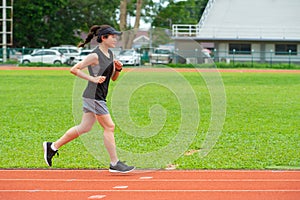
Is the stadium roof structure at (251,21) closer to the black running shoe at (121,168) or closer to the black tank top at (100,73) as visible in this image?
the black running shoe at (121,168)

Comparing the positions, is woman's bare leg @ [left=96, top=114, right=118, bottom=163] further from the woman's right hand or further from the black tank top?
the woman's right hand

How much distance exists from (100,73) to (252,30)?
49.6 metres

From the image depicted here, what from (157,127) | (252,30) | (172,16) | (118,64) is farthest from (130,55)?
(172,16)

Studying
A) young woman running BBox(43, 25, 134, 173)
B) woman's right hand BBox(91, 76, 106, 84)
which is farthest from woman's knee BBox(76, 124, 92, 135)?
woman's right hand BBox(91, 76, 106, 84)

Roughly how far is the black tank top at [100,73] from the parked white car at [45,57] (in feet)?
142

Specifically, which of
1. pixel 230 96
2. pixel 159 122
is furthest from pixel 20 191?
pixel 230 96

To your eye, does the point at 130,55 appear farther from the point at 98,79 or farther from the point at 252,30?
the point at 252,30

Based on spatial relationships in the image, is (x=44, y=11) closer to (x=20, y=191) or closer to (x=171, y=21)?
(x=171, y=21)

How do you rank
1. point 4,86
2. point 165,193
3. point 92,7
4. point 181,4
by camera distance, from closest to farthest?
point 165,193
point 4,86
point 92,7
point 181,4

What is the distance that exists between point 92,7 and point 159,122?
58993mm

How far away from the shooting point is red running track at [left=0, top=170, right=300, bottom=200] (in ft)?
25.9

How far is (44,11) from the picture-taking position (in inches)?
2603

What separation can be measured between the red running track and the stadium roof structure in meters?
47.6

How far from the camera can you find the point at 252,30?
57375mm
